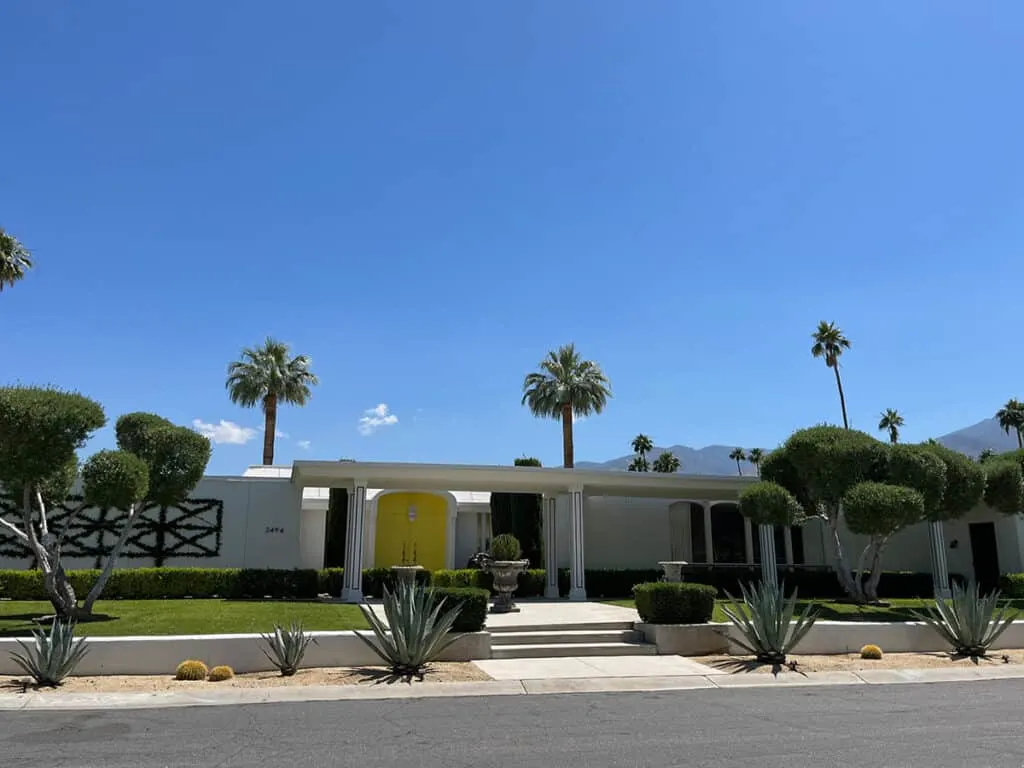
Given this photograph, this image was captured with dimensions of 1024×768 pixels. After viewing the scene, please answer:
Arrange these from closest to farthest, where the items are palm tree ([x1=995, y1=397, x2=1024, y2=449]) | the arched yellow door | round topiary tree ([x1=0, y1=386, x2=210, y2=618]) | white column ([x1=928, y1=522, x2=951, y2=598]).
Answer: round topiary tree ([x1=0, y1=386, x2=210, y2=618]), white column ([x1=928, y1=522, x2=951, y2=598]), the arched yellow door, palm tree ([x1=995, y1=397, x2=1024, y2=449])

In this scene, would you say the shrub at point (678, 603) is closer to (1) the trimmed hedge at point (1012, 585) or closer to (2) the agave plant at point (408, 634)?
(2) the agave plant at point (408, 634)

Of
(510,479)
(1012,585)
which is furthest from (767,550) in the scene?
(510,479)

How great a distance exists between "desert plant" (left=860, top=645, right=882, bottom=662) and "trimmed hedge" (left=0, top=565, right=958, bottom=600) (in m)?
4.32

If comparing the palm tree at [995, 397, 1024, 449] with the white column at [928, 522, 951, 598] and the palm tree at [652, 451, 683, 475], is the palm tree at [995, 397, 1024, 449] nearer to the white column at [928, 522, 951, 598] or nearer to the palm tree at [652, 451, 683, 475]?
the palm tree at [652, 451, 683, 475]

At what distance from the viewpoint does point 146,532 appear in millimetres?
20812

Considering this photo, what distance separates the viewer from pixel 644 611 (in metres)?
12.8

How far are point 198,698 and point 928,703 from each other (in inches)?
320

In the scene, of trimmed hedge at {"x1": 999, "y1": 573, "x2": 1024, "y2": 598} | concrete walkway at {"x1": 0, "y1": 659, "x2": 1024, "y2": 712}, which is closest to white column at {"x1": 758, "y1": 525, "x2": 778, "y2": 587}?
trimmed hedge at {"x1": 999, "y1": 573, "x2": 1024, "y2": 598}

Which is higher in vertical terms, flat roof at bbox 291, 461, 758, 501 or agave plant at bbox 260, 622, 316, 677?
flat roof at bbox 291, 461, 758, 501

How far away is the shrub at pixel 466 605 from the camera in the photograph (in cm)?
1130

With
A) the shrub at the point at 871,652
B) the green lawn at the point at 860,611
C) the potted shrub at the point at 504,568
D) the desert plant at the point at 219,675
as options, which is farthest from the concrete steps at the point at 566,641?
the desert plant at the point at 219,675

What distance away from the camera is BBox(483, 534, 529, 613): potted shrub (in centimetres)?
1578

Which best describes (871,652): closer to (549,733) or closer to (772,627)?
(772,627)

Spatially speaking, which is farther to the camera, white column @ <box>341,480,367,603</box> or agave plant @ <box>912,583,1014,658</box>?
white column @ <box>341,480,367,603</box>
